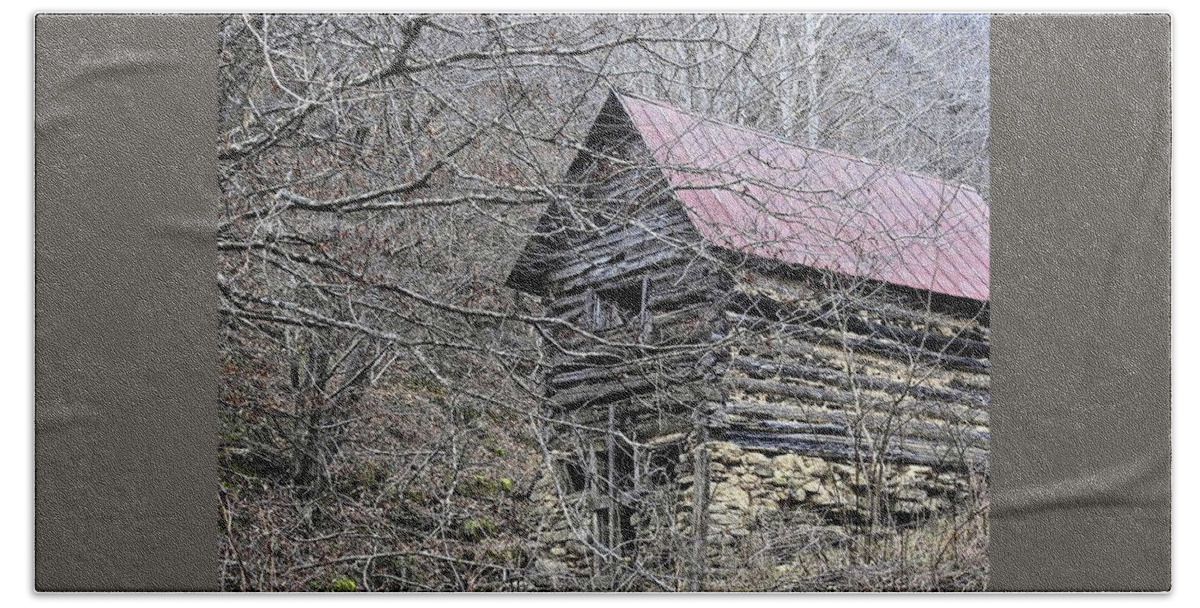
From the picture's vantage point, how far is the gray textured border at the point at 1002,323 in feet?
15.0

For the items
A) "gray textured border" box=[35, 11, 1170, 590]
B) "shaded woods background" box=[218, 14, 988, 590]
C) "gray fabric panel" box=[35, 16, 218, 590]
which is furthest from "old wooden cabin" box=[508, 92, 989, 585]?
"gray fabric panel" box=[35, 16, 218, 590]

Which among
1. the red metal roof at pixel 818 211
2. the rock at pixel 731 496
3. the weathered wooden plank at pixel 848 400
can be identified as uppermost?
the red metal roof at pixel 818 211

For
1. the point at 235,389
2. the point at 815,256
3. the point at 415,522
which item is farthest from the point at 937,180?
the point at 235,389

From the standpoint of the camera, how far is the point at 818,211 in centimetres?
460

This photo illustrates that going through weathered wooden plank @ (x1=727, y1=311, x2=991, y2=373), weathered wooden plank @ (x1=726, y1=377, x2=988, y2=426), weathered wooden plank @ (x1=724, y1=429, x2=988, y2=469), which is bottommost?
weathered wooden plank @ (x1=724, y1=429, x2=988, y2=469)

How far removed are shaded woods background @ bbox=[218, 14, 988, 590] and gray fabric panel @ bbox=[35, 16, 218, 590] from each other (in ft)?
0.43

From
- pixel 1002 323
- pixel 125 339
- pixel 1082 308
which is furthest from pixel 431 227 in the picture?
pixel 1082 308

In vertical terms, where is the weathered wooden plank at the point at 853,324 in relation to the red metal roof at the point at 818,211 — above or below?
below

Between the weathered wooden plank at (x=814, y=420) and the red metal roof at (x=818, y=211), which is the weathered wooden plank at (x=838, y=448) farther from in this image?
the red metal roof at (x=818, y=211)

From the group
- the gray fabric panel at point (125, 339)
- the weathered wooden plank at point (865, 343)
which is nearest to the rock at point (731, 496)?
the weathered wooden plank at point (865, 343)

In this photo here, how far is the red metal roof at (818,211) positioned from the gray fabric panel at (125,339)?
1.94 meters

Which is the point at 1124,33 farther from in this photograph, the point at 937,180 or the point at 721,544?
the point at 721,544

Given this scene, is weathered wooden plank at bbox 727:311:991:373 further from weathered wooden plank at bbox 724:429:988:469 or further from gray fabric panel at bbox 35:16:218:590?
gray fabric panel at bbox 35:16:218:590

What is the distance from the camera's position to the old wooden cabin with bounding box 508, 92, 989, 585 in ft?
15.0
